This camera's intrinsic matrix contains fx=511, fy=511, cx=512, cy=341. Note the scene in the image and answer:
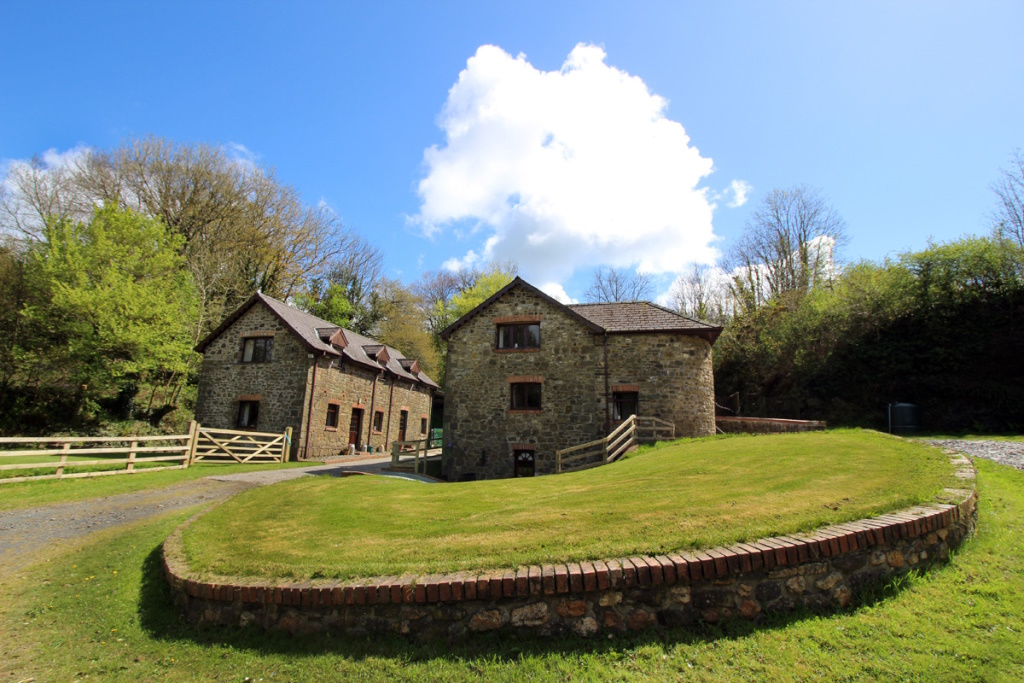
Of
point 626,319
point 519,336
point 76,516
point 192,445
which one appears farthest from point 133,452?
point 626,319

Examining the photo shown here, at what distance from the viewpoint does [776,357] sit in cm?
3189

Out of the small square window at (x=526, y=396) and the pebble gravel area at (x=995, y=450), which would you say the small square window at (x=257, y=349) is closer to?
the small square window at (x=526, y=396)

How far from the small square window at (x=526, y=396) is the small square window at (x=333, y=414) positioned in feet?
34.4

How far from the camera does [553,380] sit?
20188mm

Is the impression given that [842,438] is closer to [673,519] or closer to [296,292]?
[673,519]

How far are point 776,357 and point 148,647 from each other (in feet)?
110

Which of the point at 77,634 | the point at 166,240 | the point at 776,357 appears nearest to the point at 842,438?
the point at 77,634

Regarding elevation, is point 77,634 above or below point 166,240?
below

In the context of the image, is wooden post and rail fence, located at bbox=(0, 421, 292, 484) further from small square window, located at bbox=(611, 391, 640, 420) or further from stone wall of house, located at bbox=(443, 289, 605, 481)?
small square window, located at bbox=(611, 391, 640, 420)

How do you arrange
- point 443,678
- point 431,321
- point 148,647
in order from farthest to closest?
1. point 431,321
2. point 148,647
3. point 443,678

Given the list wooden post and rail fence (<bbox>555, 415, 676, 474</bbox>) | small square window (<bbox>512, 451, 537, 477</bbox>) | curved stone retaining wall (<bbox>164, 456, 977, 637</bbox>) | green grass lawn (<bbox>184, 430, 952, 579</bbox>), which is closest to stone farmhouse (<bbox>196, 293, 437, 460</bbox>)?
small square window (<bbox>512, 451, 537, 477</bbox>)

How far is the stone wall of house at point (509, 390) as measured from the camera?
64.9 feet

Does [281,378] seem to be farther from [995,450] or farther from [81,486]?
[995,450]

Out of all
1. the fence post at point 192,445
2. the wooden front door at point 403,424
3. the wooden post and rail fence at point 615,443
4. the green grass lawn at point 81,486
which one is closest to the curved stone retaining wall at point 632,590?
the green grass lawn at point 81,486
